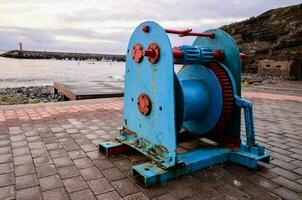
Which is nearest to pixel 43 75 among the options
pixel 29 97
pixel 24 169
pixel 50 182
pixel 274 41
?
pixel 29 97

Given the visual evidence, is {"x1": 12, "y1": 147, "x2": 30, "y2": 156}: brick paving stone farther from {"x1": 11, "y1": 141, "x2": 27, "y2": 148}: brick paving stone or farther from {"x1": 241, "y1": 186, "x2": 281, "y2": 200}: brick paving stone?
{"x1": 241, "y1": 186, "x2": 281, "y2": 200}: brick paving stone

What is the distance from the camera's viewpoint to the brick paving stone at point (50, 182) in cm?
277

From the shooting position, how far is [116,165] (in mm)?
3336

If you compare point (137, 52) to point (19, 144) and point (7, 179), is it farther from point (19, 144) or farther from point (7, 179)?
point (19, 144)

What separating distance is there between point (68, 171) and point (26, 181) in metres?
0.44

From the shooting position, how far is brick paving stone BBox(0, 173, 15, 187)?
2836 millimetres

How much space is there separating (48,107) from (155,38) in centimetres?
475

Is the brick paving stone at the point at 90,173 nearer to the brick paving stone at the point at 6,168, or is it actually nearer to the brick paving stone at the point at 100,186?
the brick paving stone at the point at 100,186

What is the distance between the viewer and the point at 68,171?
3.14 meters

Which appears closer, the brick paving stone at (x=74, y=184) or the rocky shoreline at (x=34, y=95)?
the brick paving stone at (x=74, y=184)

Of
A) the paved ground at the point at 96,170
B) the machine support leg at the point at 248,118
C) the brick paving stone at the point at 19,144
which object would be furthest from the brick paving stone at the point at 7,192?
the machine support leg at the point at 248,118

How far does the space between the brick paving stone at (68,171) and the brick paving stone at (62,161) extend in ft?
Answer: 0.33

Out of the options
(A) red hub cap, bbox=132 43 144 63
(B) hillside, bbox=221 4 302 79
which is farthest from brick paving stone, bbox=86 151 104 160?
(B) hillside, bbox=221 4 302 79

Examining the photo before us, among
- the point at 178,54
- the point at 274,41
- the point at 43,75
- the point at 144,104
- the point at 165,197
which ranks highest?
the point at 274,41
